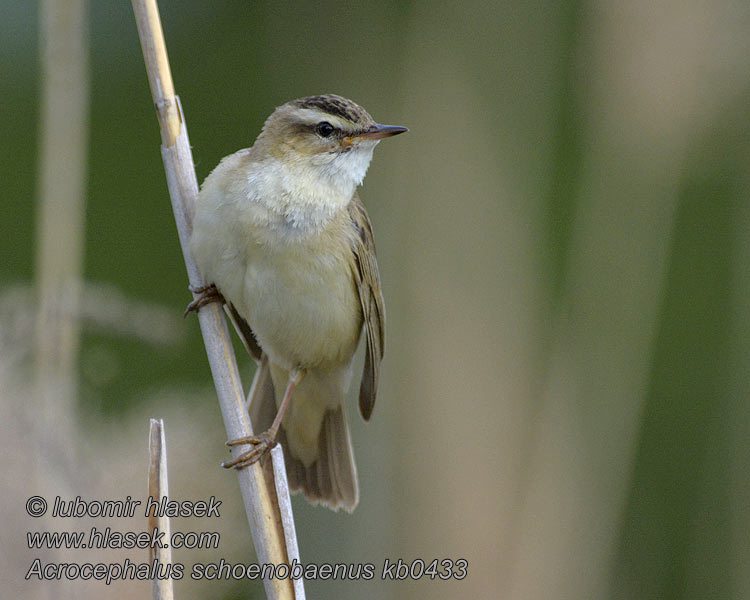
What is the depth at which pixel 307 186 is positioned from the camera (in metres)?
2.83

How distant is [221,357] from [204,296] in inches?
20.3

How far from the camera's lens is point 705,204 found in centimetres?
452

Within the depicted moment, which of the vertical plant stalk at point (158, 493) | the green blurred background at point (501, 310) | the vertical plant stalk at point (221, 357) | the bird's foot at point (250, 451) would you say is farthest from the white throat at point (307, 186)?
the vertical plant stalk at point (158, 493)

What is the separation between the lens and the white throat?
2.75 m

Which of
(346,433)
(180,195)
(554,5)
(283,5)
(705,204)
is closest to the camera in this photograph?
(180,195)

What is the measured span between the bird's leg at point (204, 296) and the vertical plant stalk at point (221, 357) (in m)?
0.14

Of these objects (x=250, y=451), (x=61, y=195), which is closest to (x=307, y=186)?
(x=61, y=195)

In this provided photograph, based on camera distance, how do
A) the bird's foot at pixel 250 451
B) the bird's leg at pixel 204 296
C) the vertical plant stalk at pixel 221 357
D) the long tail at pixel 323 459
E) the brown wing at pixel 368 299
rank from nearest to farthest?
the vertical plant stalk at pixel 221 357 < the bird's foot at pixel 250 451 < the bird's leg at pixel 204 296 < the brown wing at pixel 368 299 < the long tail at pixel 323 459

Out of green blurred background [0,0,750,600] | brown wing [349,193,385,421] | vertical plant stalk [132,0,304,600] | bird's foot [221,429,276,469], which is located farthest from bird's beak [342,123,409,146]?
bird's foot [221,429,276,469]

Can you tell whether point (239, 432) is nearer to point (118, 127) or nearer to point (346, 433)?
point (346, 433)

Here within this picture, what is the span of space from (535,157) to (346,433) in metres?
1.50

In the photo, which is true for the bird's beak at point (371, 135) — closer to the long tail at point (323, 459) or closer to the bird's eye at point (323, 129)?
the bird's eye at point (323, 129)

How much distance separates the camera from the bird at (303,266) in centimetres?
274

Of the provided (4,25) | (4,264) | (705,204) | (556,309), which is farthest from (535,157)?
(4,25)
